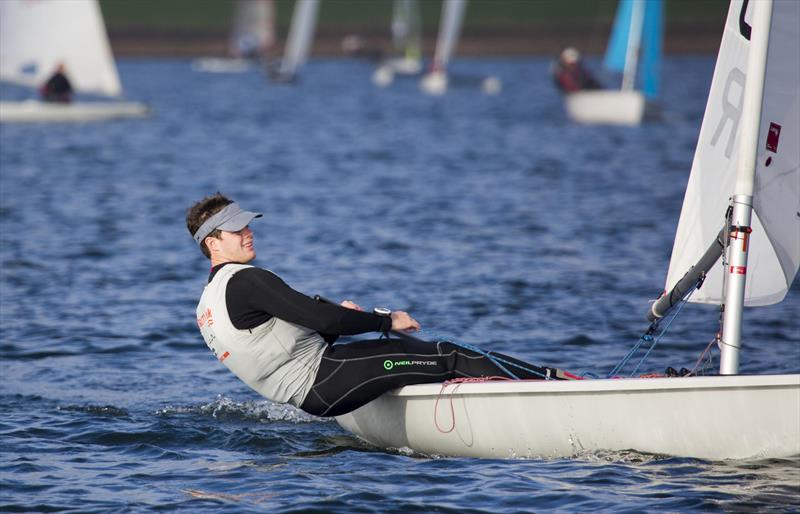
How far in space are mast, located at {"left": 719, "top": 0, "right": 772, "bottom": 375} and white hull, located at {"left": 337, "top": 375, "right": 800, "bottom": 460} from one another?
0.27 m

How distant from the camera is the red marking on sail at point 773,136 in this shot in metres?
6.24

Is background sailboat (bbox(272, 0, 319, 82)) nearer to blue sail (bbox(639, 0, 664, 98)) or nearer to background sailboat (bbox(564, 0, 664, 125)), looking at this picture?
background sailboat (bbox(564, 0, 664, 125))

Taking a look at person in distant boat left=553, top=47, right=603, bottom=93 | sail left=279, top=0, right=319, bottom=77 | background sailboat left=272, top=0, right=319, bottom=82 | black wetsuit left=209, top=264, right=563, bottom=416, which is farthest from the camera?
background sailboat left=272, top=0, right=319, bottom=82

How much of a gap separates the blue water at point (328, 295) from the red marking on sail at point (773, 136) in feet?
5.14

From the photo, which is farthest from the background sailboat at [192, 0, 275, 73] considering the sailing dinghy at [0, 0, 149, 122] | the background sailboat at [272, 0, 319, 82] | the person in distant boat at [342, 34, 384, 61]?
the sailing dinghy at [0, 0, 149, 122]

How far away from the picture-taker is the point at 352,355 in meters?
6.26

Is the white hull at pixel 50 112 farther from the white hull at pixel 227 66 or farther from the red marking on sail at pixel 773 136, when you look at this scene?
the white hull at pixel 227 66

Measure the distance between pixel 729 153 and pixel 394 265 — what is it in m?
6.45

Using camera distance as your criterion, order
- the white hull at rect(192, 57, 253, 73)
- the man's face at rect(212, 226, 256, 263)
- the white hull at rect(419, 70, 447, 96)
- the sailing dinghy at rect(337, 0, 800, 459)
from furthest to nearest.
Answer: the white hull at rect(192, 57, 253, 73) → the white hull at rect(419, 70, 447, 96) → the man's face at rect(212, 226, 256, 263) → the sailing dinghy at rect(337, 0, 800, 459)

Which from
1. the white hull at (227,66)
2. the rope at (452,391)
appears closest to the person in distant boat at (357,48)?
the white hull at (227,66)

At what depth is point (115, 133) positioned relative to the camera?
30.4m

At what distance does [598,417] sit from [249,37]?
248 ft

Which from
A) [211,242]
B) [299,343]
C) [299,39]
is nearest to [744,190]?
[299,343]

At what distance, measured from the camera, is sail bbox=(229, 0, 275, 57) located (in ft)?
253
